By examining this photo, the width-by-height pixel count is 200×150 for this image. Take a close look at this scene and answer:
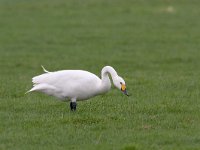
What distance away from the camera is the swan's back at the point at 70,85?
12.5m

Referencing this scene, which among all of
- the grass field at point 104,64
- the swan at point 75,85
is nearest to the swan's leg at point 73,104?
the swan at point 75,85

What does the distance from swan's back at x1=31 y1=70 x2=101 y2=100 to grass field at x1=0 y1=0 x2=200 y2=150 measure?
1.20 ft

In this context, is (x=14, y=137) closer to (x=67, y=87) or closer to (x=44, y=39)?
(x=67, y=87)

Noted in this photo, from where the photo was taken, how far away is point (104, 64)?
22125 mm

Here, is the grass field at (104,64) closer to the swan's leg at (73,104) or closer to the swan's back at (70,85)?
the swan's leg at (73,104)

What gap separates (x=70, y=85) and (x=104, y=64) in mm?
9645

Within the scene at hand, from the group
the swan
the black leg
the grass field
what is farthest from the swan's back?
the grass field

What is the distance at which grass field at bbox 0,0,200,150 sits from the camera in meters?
11.0

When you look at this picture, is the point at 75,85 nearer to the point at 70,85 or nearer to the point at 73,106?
the point at 70,85

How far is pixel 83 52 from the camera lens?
2497cm

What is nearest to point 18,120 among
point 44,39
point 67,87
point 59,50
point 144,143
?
point 67,87

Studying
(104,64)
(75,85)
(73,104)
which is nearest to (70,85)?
(75,85)

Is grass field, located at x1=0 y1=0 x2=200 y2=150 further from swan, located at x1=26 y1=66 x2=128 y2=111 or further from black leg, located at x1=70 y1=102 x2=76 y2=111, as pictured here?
swan, located at x1=26 y1=66 x2=128 y2=111

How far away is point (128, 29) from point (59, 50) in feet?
21.5
